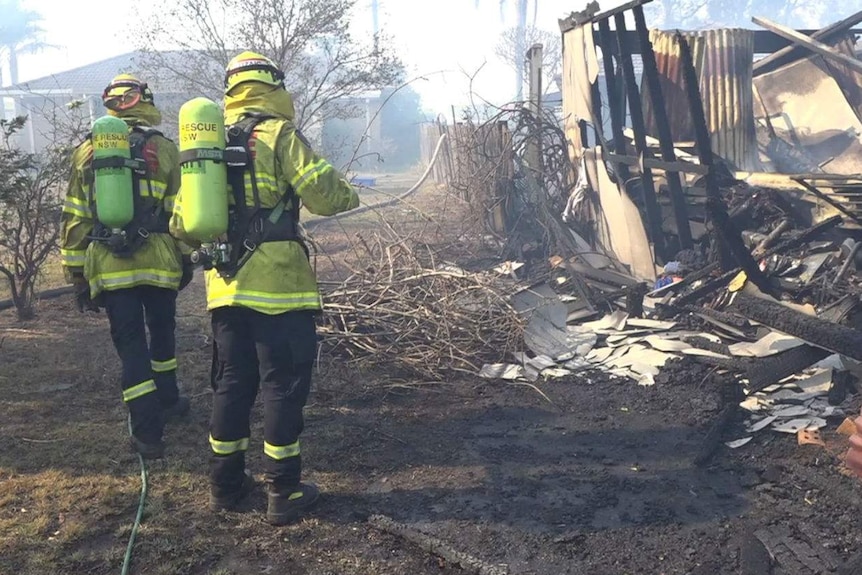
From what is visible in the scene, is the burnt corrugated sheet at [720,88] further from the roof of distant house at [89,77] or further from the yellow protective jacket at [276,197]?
the roof of distant house at [89,77]

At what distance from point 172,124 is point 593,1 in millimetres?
10307

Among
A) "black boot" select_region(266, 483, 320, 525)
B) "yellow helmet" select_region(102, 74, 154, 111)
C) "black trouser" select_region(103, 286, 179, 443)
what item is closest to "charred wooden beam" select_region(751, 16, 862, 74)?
"yellow helmet" select_region(102, 74, 154, 111)

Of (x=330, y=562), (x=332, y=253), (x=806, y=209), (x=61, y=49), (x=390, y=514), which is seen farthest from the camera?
(x=61, y=49)

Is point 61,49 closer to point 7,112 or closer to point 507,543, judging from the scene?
point 7,112

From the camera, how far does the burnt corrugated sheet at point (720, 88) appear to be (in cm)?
868

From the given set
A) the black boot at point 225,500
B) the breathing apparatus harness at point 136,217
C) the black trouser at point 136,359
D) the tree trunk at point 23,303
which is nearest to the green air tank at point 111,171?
the breathing apparatus harness at point 136,217

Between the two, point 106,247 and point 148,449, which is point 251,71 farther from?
point 148,449

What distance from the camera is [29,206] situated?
21.6ft

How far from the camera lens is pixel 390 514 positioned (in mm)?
3334

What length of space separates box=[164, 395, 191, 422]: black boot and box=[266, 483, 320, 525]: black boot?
1.42 meters

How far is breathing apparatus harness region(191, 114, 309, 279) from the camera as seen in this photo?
10.3ft

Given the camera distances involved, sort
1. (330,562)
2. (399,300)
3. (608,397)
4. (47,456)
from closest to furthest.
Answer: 1. (330,562)
2. (47,456)
3. (608,397)
4. (399,300)

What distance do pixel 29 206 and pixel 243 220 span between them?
4464 millimetres

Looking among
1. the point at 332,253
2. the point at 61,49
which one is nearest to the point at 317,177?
the point at 332,253
